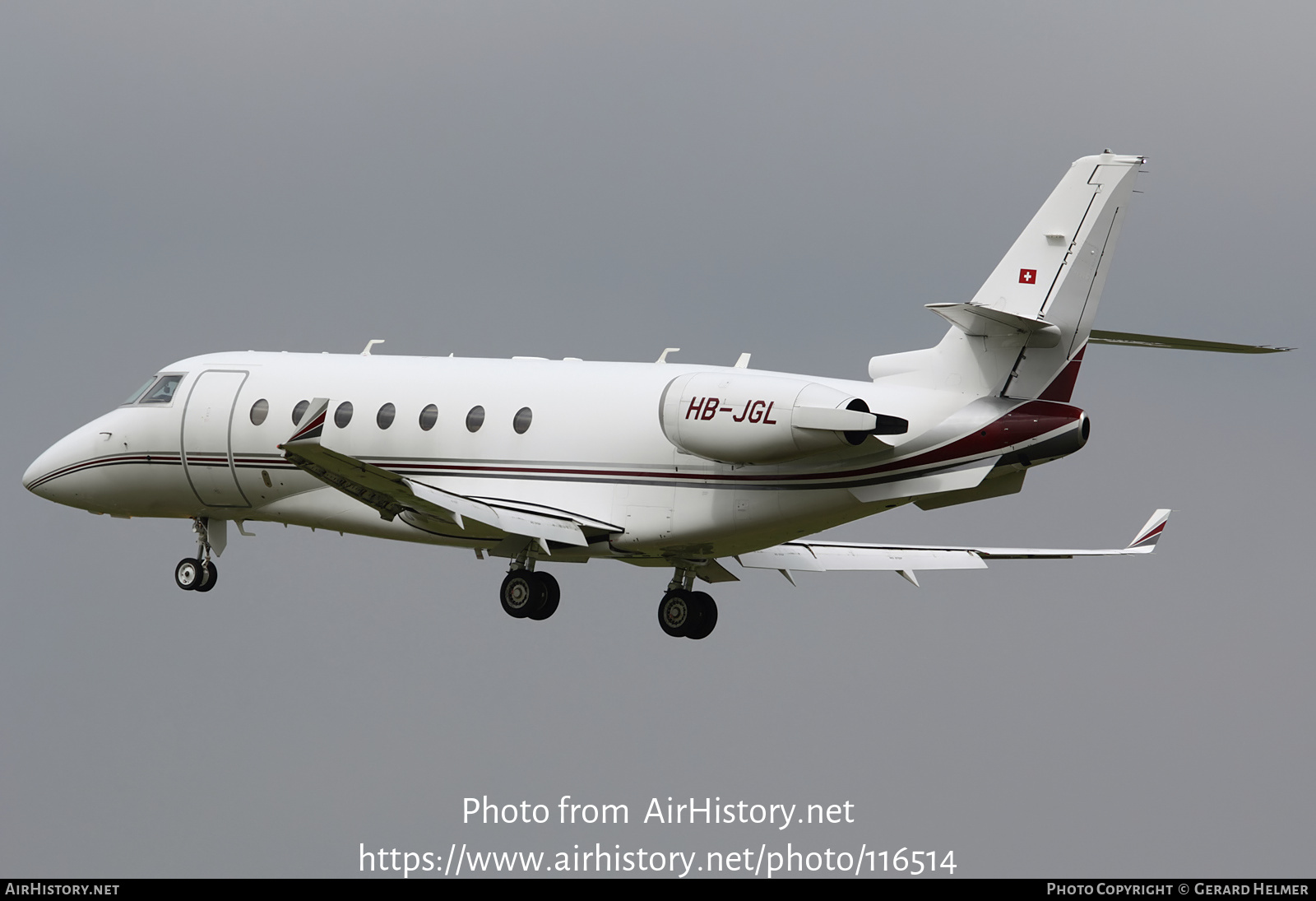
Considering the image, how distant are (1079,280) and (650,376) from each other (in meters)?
6.38

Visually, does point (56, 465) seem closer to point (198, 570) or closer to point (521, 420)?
point (198, 570)

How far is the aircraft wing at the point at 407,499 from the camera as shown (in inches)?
1042

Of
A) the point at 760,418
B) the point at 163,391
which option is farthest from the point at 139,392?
the point at 760,418

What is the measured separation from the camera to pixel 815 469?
1107 inches

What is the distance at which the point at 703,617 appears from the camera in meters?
31.7

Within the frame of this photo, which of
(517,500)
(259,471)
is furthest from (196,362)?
(517,500)

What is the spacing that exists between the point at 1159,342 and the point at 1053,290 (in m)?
1.58

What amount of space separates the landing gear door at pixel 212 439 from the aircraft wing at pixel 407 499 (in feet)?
14.1

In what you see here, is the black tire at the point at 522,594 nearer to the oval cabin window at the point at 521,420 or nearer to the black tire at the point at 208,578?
the oval cabin window at the point at 521,420

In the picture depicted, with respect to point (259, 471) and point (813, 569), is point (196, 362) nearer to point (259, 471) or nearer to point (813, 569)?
point (259, 471)

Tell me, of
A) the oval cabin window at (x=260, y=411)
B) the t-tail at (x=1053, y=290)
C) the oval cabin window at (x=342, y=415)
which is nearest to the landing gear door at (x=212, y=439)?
the oval cabin window at (x=260, y=411)

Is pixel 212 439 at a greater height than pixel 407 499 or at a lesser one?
greater

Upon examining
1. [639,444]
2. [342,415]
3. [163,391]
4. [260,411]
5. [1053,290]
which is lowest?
[639,444]

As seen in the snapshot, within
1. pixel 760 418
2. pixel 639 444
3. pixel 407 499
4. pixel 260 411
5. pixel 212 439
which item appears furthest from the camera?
pixel 212 439
